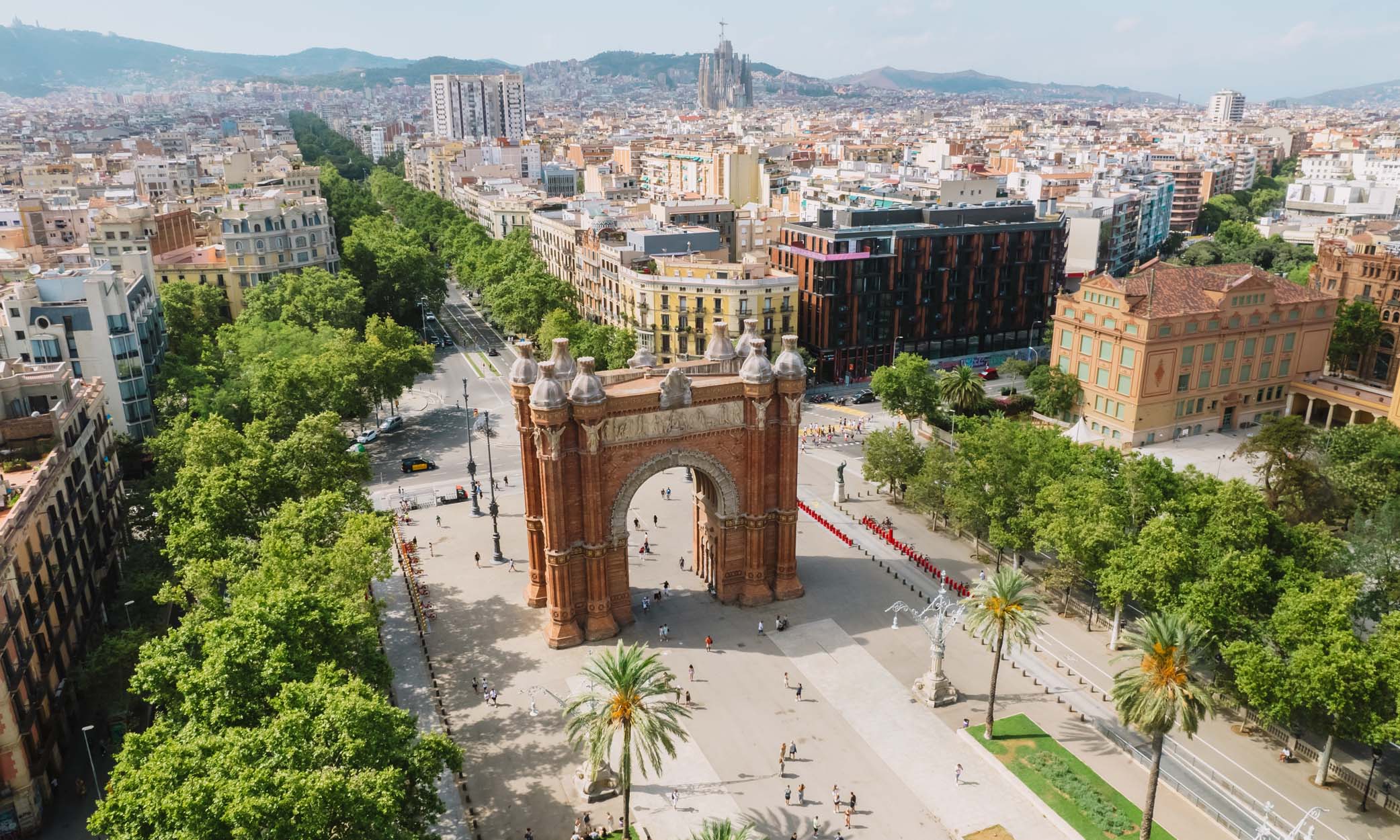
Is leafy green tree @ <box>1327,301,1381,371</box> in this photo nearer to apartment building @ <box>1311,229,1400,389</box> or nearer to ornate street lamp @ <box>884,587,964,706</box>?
apartment building @ <box>1311,229,1400,389</box>

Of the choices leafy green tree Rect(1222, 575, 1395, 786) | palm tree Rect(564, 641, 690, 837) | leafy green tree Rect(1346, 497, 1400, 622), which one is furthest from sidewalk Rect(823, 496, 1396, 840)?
palm tree Rect(564, 641, 690, 837)

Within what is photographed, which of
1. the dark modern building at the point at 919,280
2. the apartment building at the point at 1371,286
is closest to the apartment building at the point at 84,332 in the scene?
the dark modern building at the point at 919,280

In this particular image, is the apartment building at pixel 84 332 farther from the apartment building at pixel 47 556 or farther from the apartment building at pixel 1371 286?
the apartment building at pixel 1371 286

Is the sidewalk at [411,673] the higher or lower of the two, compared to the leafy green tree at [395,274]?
lower

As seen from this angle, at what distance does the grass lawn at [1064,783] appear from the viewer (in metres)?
40.0

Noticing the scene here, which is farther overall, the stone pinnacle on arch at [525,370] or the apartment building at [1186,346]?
the apartment building at [1186,346]

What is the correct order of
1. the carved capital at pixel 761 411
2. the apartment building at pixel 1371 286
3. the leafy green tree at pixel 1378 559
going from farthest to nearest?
the apartment building at pixel 1371 286 → the carved capital at pixel 761 411 → the leafy green tree at pixel 1378 559

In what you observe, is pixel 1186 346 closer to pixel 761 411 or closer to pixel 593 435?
pixel 761 411

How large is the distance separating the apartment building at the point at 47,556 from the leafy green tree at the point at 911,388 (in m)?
63.6

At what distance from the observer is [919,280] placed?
369ft

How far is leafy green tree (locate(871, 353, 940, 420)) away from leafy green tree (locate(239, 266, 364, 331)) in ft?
190

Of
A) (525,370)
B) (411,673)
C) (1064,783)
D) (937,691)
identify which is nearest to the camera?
(1064,783)

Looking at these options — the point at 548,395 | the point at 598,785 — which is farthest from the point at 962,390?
the point at 598,785

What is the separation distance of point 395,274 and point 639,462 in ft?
286
